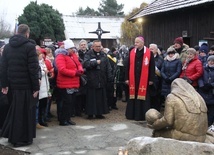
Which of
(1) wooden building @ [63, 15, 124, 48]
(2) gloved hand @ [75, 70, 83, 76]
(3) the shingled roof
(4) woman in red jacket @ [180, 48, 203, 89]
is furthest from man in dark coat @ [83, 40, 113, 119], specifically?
(1) wooden building @ [63, 15, 124, 48]

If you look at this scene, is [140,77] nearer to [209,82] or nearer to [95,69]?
[95,69]

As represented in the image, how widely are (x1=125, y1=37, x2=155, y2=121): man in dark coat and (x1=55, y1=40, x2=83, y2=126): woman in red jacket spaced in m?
1.48

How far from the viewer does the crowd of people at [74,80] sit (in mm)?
6312

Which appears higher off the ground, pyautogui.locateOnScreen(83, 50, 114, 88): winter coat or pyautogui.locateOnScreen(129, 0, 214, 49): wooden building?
pyautogui.locateOnScreen(129, 0, 214, 49): wooden building

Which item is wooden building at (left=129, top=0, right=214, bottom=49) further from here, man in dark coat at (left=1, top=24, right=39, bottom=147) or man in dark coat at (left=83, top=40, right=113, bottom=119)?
man in dark coat at (left=1, top=24, right=39, bottom=147)

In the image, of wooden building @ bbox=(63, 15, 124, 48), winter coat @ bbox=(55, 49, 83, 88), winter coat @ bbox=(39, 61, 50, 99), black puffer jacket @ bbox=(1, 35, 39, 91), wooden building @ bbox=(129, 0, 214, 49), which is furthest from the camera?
wooden building @ bbox=(63, 15, 124, 48)

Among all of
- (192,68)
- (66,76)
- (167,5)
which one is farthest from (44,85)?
(167,5)

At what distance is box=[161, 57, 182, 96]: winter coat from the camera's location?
866 cm

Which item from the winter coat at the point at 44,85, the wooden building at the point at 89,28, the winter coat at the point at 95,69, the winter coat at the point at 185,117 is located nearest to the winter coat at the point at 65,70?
the winter coat at the point at 44,85

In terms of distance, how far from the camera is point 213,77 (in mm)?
7871

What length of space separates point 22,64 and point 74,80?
195 cm

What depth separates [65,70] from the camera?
784cm

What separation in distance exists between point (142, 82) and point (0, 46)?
11.4ft

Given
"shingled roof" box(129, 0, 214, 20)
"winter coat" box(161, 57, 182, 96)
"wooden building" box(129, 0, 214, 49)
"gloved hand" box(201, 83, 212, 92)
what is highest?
"shingled roof" box(129, 0, 214, 20)
